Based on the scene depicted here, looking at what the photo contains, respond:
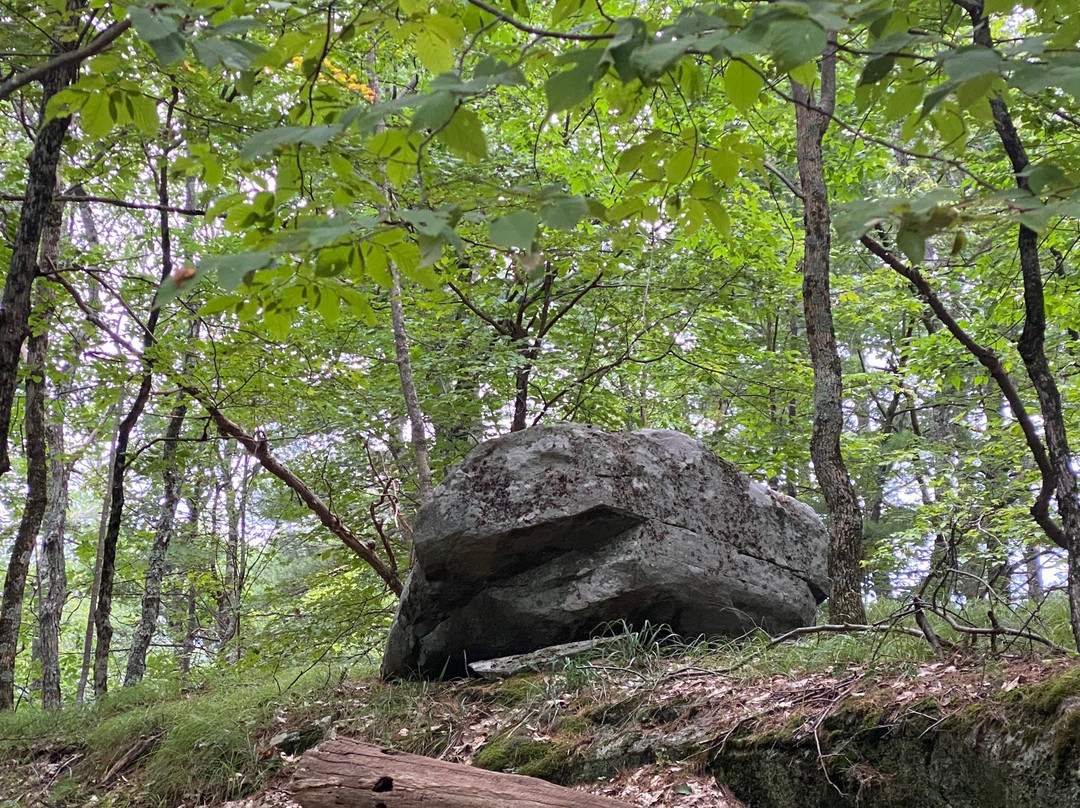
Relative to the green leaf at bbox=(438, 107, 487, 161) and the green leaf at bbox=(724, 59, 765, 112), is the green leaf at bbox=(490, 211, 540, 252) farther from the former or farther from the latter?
the green leaf at bbox=(724, 59, 765, 112)

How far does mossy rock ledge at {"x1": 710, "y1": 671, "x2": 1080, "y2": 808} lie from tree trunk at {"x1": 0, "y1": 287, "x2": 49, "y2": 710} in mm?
6106

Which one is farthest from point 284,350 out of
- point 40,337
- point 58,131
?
point 58,131

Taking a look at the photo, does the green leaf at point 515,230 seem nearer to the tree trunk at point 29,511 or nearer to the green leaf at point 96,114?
the green leaf at point 96,114

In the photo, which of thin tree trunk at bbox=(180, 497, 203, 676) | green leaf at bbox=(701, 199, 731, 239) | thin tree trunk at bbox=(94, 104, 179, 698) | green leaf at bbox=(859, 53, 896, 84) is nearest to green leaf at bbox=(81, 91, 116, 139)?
green leaf at bbox=(701, 199, 731, 239)

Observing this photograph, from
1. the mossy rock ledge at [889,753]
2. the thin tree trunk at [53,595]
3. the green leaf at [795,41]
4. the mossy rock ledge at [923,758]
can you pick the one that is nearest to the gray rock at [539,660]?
the mossy rock ledge at [889,753]

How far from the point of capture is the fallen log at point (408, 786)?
284cm

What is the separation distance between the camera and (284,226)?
80.0 inches

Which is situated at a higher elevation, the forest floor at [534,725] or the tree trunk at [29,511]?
the tree trunk at [29,511]

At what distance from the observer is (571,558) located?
5047 millimetres

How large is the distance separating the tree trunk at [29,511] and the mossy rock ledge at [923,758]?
611cm

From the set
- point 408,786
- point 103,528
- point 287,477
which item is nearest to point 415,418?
point 287,477

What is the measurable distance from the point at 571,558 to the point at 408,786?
2310mm

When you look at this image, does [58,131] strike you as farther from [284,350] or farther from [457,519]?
[457,519]

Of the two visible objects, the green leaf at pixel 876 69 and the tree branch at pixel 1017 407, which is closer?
the green leaf at pixel 876 69
